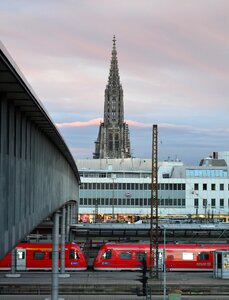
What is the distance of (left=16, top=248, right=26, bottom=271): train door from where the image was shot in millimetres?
51125

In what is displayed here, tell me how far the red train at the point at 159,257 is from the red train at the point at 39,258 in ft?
6.28

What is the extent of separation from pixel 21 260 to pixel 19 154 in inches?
1464

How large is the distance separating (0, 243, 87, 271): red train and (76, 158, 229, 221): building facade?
66360 mm

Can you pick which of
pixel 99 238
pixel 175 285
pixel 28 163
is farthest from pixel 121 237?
pixel 28 163

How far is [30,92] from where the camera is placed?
1380cm

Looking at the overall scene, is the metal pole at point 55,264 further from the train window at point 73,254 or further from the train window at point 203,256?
the train window at point 203,256

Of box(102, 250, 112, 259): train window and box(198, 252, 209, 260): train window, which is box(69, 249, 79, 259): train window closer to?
box(102, 250, 112, 259): train window

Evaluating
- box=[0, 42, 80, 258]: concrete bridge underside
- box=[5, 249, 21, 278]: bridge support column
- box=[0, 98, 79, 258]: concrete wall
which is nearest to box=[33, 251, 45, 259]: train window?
box=[5, 249, 21, 278]: bridge support column

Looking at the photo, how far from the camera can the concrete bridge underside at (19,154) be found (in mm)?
13258

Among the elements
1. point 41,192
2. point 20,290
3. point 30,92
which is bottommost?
point 20,290

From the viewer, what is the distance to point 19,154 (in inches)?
647

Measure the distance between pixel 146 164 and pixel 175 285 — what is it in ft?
377

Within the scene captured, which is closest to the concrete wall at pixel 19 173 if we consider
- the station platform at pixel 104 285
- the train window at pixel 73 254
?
the station platform at pixel 104 285

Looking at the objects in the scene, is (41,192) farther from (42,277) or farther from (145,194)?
(145,194)
